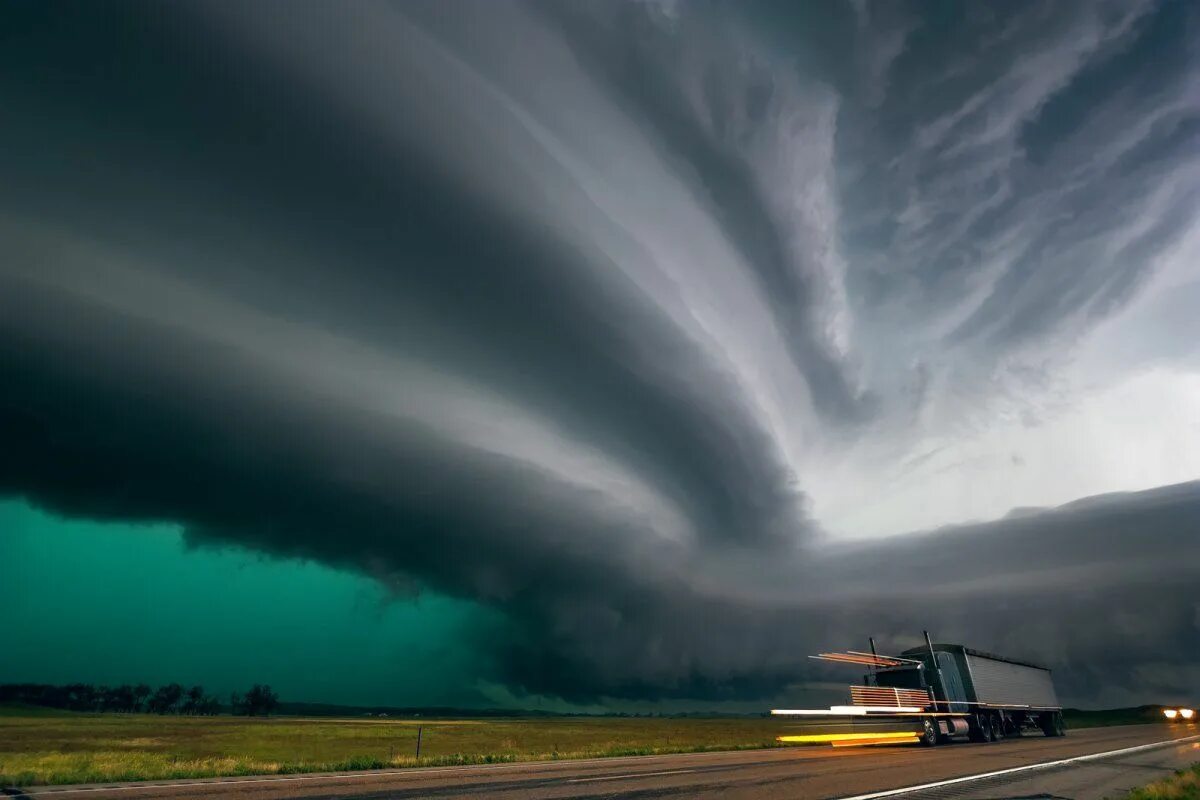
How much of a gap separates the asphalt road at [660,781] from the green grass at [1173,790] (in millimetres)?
1206

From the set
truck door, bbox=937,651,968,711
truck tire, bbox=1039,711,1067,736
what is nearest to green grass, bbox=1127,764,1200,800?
Answer: truck door, bbox=937,651,968,711

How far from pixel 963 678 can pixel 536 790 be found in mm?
35904

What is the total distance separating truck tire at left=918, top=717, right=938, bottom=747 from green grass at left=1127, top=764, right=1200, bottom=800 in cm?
1715

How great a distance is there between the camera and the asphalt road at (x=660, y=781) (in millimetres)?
14812

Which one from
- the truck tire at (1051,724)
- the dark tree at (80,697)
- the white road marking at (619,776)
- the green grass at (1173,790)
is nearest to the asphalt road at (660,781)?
the white road marking at (619,776)

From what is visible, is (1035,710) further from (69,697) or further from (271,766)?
(69,697)

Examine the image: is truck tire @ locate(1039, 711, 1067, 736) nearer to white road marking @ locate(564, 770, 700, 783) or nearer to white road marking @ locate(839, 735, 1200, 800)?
white road marking @ locate(839, 735, 1200, 800)

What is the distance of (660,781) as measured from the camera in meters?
17.4

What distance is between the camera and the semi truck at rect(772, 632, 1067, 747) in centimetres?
3175

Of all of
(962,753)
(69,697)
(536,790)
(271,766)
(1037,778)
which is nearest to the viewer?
(536,790)

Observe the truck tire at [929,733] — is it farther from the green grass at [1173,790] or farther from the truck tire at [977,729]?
the green grass at [1173,790]

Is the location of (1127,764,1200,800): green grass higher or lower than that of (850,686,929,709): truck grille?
lower

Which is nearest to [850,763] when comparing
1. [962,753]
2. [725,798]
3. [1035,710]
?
[962,753]

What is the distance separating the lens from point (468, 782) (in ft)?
58.0
